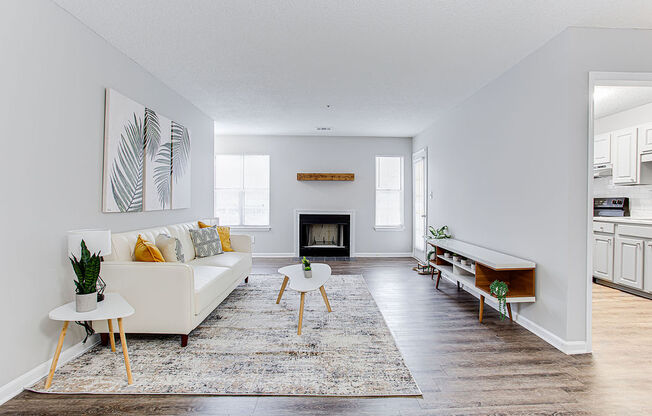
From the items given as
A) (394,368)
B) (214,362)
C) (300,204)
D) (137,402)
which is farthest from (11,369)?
(300,204)

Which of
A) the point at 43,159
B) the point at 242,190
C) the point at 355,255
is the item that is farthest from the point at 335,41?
the point at 355,255

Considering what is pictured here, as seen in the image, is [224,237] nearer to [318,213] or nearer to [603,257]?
[318,213]

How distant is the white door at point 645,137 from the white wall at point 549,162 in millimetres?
2239

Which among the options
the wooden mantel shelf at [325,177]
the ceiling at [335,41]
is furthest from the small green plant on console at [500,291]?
the wooden mantel shelf at [325,177]

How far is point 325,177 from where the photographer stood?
6770 millimetres

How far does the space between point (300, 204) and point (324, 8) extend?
4864 mm

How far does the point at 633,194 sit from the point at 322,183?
5.09m

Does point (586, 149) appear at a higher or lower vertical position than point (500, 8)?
lower

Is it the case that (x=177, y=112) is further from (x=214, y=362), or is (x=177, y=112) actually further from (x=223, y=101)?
(x=214, y=362)

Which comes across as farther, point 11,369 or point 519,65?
point 519,65

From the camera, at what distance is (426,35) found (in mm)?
2678

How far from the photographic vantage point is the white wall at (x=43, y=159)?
2.00 metres

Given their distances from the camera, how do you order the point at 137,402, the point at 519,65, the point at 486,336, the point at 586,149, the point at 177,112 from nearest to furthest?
the point at 137,402 < the point at 586,149 < the point at 486,336 < the point at 519,65 < the point at 177,112

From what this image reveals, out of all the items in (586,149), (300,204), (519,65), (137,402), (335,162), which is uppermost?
(519,65)
